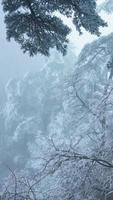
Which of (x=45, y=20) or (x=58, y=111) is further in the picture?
(x=58, y=111)

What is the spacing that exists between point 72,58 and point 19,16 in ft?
121

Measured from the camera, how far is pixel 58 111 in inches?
1203

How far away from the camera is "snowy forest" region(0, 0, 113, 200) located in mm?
5164

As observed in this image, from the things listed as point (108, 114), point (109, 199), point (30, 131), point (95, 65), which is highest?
point (30, 131)

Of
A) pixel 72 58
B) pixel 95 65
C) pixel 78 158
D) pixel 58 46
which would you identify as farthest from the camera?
pixel 72 58

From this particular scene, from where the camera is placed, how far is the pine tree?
5004 millimetres

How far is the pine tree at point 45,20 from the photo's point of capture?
197 inches

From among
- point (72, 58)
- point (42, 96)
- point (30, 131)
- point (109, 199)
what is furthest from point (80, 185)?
point (72, 58)

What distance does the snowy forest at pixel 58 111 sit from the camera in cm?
516

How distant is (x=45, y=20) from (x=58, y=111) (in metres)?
25.5

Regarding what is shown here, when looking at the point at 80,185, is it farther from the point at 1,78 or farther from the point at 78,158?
the point at 1,78

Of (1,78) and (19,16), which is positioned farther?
(1,78)

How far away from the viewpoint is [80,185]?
794 cm

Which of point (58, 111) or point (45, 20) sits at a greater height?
point (58, 111)
